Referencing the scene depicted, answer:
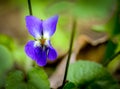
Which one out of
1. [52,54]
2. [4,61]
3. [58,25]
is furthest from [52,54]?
[58,25]

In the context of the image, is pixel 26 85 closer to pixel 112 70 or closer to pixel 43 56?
pixel 43 56

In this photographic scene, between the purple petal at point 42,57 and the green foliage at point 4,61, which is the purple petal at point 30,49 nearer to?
the purple petal at point 42,57

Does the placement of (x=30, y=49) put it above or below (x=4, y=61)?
above

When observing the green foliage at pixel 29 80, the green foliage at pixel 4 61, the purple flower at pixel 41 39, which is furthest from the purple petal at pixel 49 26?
the green foliage at pixel 4 61

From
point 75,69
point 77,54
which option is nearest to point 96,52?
point 77,54

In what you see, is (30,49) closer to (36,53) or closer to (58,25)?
(36,53)

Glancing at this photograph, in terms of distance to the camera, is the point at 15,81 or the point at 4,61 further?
the point at 4,61

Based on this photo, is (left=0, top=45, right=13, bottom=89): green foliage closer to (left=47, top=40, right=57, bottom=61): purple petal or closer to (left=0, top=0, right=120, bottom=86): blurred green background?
(left=0, top=0, right=120, bottom=86): blurred green background

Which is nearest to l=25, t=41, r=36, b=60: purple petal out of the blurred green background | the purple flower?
the purple flower
